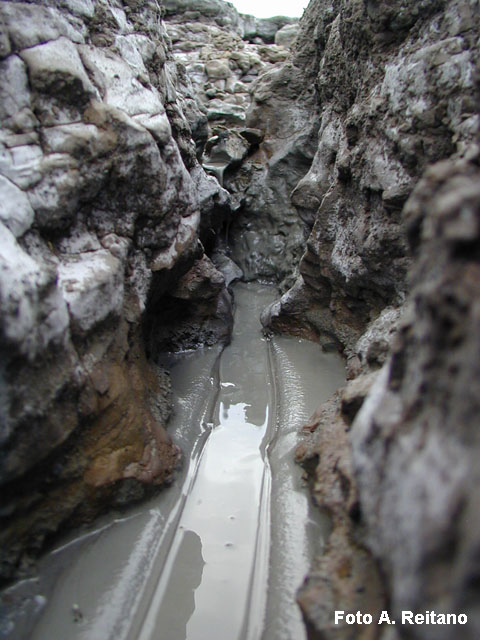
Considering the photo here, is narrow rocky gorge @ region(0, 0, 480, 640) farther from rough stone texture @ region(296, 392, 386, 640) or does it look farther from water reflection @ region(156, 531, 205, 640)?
water reflection @ region(156, 531, 205, 640)

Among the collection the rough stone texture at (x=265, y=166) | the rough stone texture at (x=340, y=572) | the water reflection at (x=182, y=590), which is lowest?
the water reflection at (x=182, y=590)

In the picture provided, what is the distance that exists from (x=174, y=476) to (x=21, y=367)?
1076 mm

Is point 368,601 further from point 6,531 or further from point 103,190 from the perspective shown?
point 103,190

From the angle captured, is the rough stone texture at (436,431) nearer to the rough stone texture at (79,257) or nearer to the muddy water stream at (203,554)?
the muddy water stream at (203,554)

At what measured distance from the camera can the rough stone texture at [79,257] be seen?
1.87 metres

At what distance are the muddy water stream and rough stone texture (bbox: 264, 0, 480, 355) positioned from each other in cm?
96

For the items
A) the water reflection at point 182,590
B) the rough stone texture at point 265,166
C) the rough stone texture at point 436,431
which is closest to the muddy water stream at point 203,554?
the water reflection at point 182,590

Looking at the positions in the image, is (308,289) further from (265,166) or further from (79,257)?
(265,166)

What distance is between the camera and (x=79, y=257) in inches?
91.8

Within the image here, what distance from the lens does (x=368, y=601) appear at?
1429mm

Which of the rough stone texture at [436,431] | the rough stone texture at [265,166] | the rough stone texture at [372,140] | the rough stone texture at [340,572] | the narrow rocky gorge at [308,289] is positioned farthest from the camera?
the rough stone texture at [265,166]

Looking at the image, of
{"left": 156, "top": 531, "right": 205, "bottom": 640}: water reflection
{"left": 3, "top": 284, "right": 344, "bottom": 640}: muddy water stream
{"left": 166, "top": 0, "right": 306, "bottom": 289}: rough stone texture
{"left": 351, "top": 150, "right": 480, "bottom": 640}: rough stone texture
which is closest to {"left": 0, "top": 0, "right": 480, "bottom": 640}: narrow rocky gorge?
{"left": 351, "top": 150, "right": 480, "bottom": 640}: rough stone texture

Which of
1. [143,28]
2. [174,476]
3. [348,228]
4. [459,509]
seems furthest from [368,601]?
[143,28]

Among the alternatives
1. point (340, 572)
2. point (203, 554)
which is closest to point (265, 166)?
point (203, 554)
